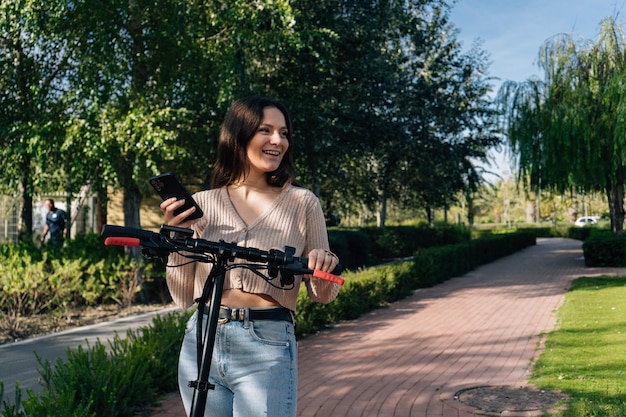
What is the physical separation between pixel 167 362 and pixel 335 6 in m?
11.5

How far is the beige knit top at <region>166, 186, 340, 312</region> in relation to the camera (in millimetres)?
2135

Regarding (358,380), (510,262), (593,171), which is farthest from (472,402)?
(510,262)

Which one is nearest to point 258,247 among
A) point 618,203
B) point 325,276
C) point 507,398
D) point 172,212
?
point 172,212

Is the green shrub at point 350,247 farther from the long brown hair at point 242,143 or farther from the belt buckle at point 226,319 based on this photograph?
the belt buckle at point 226,319

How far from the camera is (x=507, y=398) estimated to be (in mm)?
5730

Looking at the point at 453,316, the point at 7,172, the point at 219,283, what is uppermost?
the point at 7,172

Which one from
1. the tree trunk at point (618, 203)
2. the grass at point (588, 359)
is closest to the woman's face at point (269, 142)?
the grass at point (588, 359)

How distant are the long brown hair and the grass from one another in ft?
10.8

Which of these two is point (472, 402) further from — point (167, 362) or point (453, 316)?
point (453, 316)

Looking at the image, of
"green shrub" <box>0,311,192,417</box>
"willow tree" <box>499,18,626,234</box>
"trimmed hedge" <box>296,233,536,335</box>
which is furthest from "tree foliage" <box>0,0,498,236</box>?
"willow tree" <box>499,18,626,234</box>

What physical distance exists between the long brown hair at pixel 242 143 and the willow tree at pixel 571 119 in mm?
18349

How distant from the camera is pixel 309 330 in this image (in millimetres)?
9156

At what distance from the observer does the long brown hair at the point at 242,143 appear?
224 cm

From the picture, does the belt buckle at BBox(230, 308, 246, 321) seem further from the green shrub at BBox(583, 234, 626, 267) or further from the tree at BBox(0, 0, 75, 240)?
Result: the green shrub at BBox(583, 234, 626, 267)
